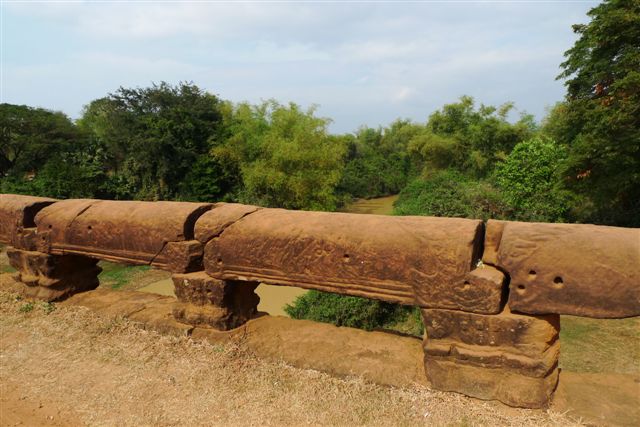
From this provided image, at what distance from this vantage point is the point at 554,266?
257cm

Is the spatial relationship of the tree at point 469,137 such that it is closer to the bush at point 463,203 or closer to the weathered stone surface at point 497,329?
the bush at point 463,203

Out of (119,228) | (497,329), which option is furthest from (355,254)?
(119,228)

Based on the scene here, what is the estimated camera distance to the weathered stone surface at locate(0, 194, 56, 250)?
17.1 feet

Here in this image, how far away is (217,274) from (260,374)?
1.04 m

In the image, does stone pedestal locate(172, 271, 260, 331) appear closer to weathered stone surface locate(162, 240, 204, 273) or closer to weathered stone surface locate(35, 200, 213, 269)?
weathered stone surface locate(162, 240, 204, 273)

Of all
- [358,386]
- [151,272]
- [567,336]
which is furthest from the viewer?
[151,272]

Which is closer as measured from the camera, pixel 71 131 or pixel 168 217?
pixel 168 217

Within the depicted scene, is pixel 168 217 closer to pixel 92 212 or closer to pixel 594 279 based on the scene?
pixel 92 212

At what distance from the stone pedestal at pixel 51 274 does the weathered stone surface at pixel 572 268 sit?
200 inches

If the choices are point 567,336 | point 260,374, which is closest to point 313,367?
point 260,374

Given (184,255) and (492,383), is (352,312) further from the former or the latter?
(492,383)

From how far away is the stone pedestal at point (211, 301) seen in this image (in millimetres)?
3877

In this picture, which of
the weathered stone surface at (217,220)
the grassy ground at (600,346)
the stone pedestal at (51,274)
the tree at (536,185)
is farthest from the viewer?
the tree at (536,185)

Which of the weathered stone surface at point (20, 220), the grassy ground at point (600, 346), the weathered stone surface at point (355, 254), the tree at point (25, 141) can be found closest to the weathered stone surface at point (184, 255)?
the weathered stone surface at point (355, 254)
